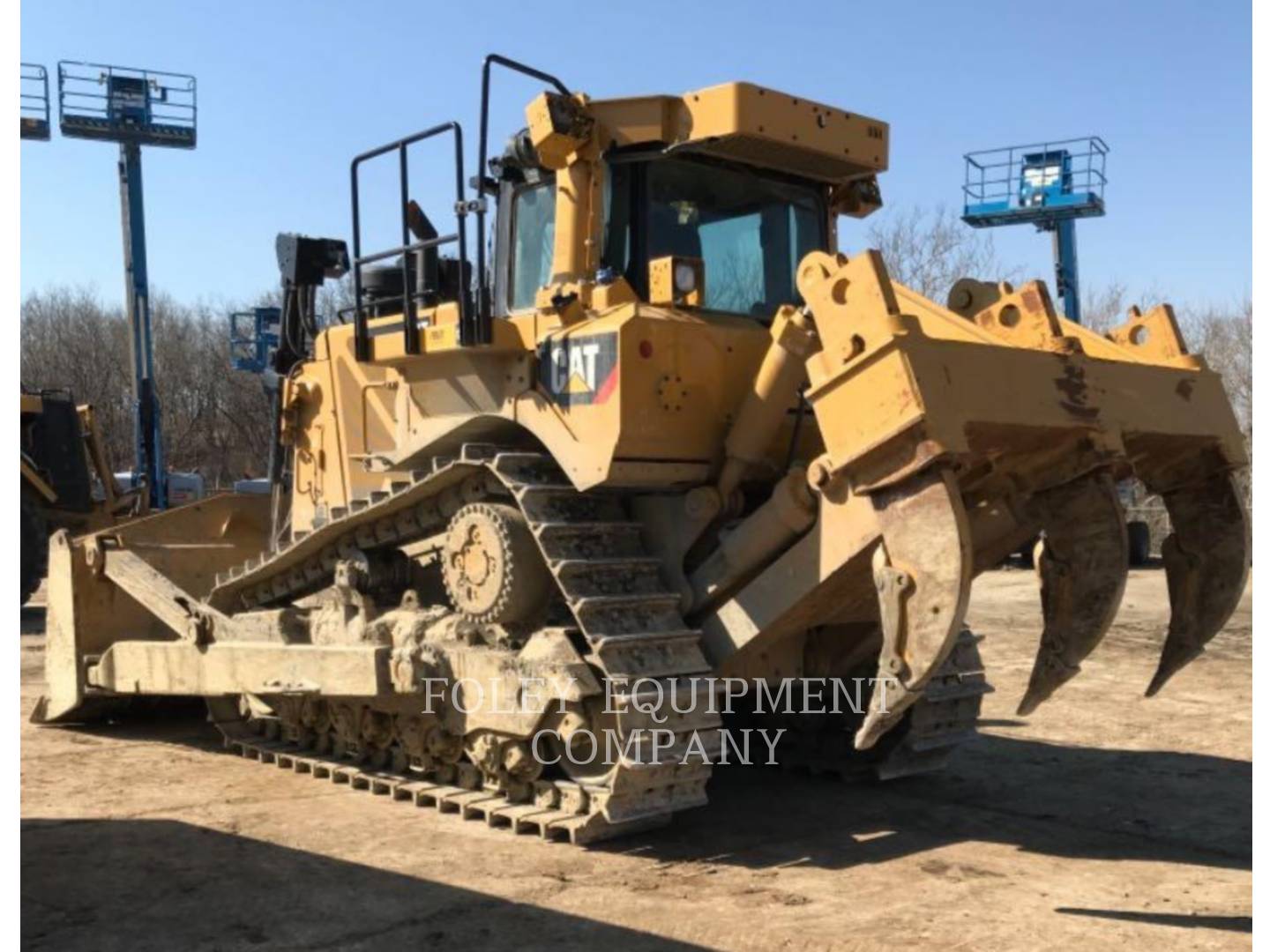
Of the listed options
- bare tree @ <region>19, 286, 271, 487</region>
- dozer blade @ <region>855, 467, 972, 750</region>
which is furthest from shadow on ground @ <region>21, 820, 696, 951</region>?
bare tree @ <region>19, 286, 271, 487</region>

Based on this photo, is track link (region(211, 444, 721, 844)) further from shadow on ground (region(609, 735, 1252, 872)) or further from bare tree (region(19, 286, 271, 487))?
bare tree (region(19, 286, 271, 487))

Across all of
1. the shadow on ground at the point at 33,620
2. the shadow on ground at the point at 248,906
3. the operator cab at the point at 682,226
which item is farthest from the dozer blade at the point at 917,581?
the shadow on ground at the point at 33,620

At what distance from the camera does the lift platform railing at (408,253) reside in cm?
617

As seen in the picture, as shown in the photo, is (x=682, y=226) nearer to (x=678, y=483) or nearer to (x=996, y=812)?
(x=678, y=483)

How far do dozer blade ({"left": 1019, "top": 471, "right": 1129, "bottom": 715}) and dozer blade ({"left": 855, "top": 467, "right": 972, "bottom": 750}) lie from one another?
0.82 meters

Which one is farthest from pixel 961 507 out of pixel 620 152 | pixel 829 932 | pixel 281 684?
pixel 281 684

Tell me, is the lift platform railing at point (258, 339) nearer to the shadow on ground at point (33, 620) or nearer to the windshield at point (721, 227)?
the shadow on ground at point (33, 620)

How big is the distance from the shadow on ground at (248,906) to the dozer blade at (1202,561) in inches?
104

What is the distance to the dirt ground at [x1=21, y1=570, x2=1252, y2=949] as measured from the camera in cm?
468

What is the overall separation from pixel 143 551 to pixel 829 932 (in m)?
5.64

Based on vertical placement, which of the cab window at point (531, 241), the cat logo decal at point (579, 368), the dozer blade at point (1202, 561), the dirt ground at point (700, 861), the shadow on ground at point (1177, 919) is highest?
the cab window at point (531, 241)

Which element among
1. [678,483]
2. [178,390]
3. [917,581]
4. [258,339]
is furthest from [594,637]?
[178,390]

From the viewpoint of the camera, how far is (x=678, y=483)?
230 inches

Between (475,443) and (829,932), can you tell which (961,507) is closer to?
(829,932)
